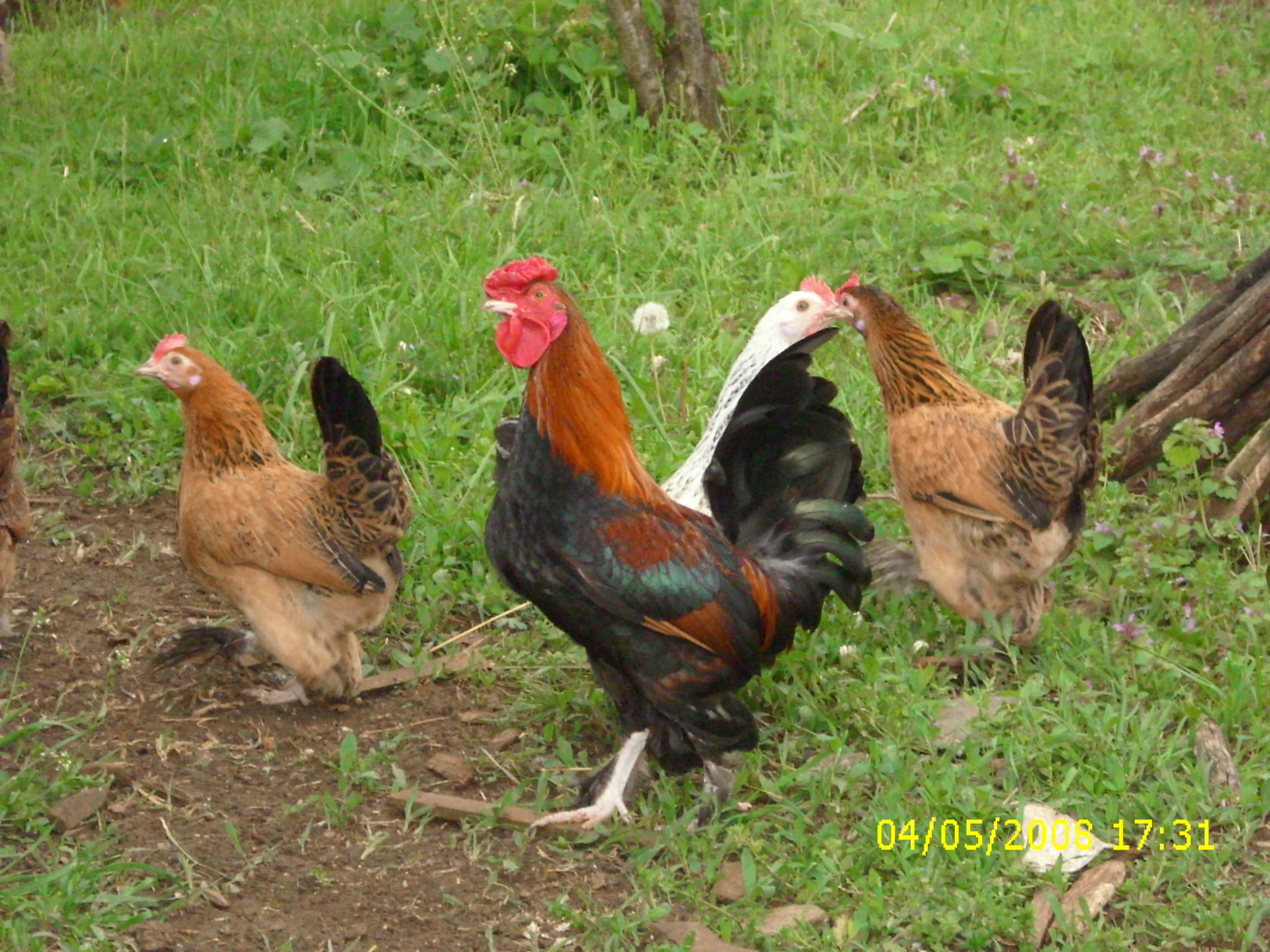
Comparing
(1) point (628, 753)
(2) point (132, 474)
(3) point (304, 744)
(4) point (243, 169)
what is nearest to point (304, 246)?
(4) point (243, 169)

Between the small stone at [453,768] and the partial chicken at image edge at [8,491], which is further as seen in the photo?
the partial chicken at image edge at [8,491]

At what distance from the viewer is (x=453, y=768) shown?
432 centimetres

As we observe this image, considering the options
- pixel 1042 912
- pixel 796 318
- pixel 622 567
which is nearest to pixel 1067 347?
pixel 796 318

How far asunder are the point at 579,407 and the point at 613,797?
1127mm

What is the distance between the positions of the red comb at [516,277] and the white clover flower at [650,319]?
2.09 meters

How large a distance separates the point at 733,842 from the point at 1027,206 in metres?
4.39

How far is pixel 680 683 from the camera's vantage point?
4.01 metres

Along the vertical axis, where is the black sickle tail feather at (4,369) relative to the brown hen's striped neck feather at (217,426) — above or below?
above

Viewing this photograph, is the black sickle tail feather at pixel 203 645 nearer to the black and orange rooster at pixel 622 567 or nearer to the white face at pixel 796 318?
the black and orange rooster at pixel 622 567

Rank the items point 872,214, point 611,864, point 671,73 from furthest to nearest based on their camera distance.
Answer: point 671,73
point 872,214
point 611,864

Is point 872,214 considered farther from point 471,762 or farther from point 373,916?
point 373,916

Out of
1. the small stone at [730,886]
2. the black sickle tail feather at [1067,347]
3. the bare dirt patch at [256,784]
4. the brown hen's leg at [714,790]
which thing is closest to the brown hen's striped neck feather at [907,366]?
the black sickle tail feather at [1067,347]

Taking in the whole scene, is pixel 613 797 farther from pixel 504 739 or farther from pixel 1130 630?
pixel 1130 630

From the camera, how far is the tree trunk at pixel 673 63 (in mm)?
7715
